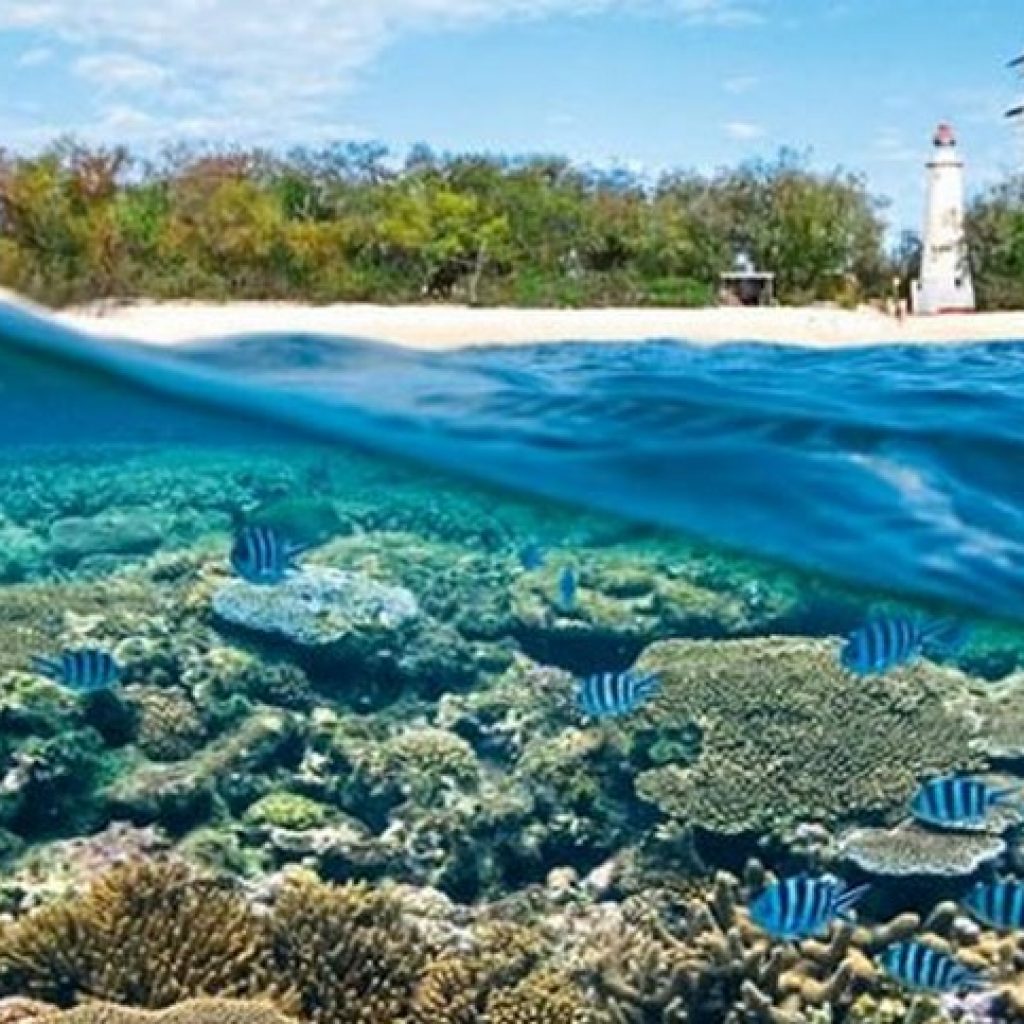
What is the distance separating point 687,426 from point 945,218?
44.0 meters

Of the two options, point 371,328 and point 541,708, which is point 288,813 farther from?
point 371,328

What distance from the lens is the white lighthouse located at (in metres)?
53.7

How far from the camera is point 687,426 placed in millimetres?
Result: 12734

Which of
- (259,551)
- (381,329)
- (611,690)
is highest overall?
(381,329)

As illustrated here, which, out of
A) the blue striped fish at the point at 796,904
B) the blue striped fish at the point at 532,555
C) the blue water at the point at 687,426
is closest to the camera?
the blue striped fish at the point at 796,904

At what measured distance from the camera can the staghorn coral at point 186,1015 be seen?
8.97 metres

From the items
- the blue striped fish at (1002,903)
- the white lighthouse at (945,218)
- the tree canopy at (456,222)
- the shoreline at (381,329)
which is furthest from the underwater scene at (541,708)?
the white lighthouse at (945,218)

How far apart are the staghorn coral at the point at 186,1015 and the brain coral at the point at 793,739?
4329mm

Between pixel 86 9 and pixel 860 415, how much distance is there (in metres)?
25.1

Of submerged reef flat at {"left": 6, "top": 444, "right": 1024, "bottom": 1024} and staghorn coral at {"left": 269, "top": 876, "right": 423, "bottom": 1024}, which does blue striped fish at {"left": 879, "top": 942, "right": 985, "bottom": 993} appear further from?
staghorn coral at {"left": 269, "top": 876, "right": 423, "bottom": 1024}

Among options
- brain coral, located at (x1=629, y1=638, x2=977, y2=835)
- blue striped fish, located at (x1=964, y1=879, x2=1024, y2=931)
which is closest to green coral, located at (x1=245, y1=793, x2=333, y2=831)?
brain coral, located at (x1=629, y1=638, x2=977, y2=835)

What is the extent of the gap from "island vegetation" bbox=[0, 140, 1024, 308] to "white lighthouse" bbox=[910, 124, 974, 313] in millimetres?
1088

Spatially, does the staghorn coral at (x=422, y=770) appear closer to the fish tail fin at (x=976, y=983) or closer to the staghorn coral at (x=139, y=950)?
the staghorn coral at (x=139, y=950)

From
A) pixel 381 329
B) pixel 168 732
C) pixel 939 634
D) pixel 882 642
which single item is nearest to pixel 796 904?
pixel 882 642
